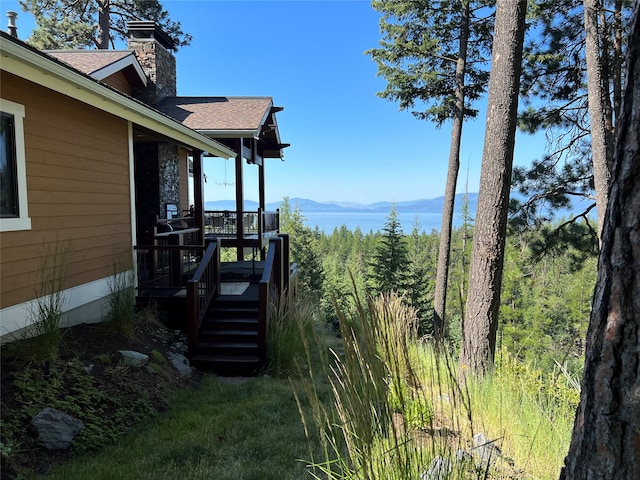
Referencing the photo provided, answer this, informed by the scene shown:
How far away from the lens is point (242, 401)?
14.9ft

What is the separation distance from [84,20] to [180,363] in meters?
17.5

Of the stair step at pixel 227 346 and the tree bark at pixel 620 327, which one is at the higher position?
the tree bark at pixel 620 327

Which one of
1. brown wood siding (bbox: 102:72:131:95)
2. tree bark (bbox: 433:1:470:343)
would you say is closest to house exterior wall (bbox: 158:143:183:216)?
brown wood siding (bbox: 102:72:131:95)

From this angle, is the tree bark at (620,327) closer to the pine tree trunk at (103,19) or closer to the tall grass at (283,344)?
the tall grass at (283,344)

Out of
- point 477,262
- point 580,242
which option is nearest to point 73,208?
point 477,262

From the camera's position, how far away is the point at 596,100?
7051mm

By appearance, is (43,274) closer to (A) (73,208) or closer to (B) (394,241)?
(A) (73,208)

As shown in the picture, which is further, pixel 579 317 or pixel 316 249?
pixel 316 249

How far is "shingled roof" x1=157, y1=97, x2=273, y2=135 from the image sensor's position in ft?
34.8

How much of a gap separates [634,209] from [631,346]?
13.8 inches

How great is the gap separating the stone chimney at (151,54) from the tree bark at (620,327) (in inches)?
499

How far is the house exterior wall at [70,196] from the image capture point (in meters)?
4.31

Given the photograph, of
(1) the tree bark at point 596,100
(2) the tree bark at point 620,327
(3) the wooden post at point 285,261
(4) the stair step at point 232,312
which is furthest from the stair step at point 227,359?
(1) the tree bark at point 596,100

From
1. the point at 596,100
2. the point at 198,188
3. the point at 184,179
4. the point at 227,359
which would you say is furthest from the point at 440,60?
the point at 227,359
